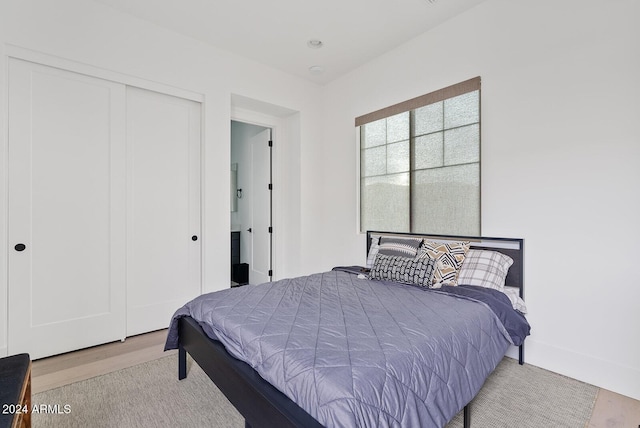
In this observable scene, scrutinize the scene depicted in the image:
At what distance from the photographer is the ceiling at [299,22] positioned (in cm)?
271

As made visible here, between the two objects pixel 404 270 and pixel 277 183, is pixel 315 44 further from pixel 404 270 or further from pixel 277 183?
→ pixel 404 270

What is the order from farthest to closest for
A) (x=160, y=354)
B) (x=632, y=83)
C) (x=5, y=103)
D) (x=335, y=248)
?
(x=335, y=248) < (x=160, y=354) < (x=5, y=103) < (x=632, y=83)

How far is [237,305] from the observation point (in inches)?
75.7

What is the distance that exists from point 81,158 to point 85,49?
90cm

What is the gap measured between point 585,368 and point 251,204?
13.4 ft

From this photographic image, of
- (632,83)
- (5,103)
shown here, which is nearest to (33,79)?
(5,103)

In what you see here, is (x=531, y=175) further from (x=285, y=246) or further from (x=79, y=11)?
(x=79, y=11)

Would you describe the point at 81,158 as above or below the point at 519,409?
above

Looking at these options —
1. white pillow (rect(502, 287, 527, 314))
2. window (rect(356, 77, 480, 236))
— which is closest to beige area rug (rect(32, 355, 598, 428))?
white pillow (rect(502, 287, 527, 314))

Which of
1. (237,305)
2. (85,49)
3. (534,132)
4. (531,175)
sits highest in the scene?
(85,49)

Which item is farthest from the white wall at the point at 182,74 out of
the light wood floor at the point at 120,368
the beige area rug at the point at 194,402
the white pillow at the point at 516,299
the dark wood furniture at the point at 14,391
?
the white pillow at the point at 516,299

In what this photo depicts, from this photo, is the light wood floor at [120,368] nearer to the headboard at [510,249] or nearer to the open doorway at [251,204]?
the headboard at [510,249]

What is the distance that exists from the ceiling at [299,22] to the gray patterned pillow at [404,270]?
2158 mm

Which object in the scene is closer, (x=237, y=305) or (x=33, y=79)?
(x=237, y=305)
